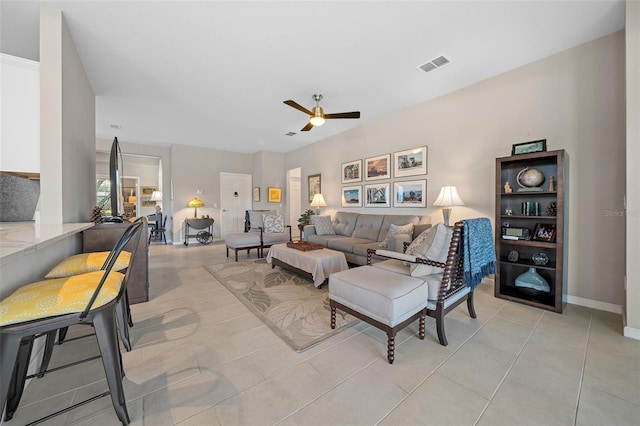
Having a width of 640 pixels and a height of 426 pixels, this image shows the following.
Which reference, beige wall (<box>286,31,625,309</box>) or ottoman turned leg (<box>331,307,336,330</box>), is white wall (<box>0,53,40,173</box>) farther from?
beige wall (<box>286,31,625,309</box>)

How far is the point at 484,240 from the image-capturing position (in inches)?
87.4

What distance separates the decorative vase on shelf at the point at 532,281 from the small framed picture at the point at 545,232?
0.37 meters

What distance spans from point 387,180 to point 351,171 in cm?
96

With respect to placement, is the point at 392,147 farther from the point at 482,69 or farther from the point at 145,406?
the point at 145,406

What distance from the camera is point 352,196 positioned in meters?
5.37

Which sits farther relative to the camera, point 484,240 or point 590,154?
point 590,154

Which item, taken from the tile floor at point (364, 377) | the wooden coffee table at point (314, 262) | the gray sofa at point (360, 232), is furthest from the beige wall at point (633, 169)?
the wooden coffee table at point (314, 262)

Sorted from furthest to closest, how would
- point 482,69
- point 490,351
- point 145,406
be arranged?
point 482,69 → point 490,351 → point 145,406

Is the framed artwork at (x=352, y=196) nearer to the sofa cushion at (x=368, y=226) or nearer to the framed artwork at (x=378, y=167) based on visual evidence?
the framed artwork at (x=378, y=167)

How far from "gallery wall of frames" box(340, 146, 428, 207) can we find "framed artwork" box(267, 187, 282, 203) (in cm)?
270

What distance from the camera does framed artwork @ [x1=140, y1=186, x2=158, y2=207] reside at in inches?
362

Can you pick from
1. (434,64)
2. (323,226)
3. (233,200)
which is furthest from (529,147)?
(233,200)

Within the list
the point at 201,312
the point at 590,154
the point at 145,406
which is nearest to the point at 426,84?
the point at 590,154

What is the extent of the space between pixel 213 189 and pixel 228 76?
4.73 meters
